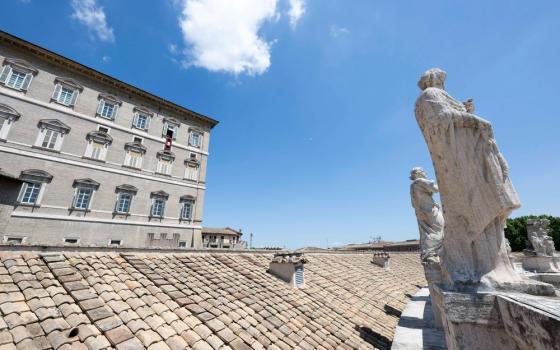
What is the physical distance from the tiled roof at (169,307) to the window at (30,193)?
17412 mm

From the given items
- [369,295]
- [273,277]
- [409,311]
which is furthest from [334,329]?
[369,295]

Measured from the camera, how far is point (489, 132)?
2.32m

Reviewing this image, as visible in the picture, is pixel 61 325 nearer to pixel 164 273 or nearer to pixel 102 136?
pixel 164 273

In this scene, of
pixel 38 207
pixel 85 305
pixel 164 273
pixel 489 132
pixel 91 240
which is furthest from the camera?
pixel 91 240

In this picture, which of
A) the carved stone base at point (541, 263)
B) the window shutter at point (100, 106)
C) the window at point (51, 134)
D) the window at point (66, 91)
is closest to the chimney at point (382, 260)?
the carved stone base at point (541, 263)

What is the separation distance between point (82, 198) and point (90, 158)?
3347 millimetres

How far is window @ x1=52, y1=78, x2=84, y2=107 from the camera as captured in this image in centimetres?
1961

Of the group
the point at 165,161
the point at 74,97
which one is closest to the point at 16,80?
the point at 74,97

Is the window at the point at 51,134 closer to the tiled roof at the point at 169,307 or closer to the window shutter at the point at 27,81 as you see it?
the window shutter at the point at 27,81

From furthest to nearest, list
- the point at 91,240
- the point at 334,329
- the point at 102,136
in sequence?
the point at 102,136 → the point at 91,240 → the point at 334,329

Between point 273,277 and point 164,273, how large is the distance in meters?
3.26

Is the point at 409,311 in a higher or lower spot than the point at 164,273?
lower

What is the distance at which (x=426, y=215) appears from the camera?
4348 millimetres

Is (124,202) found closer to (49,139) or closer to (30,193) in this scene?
(30,193)
